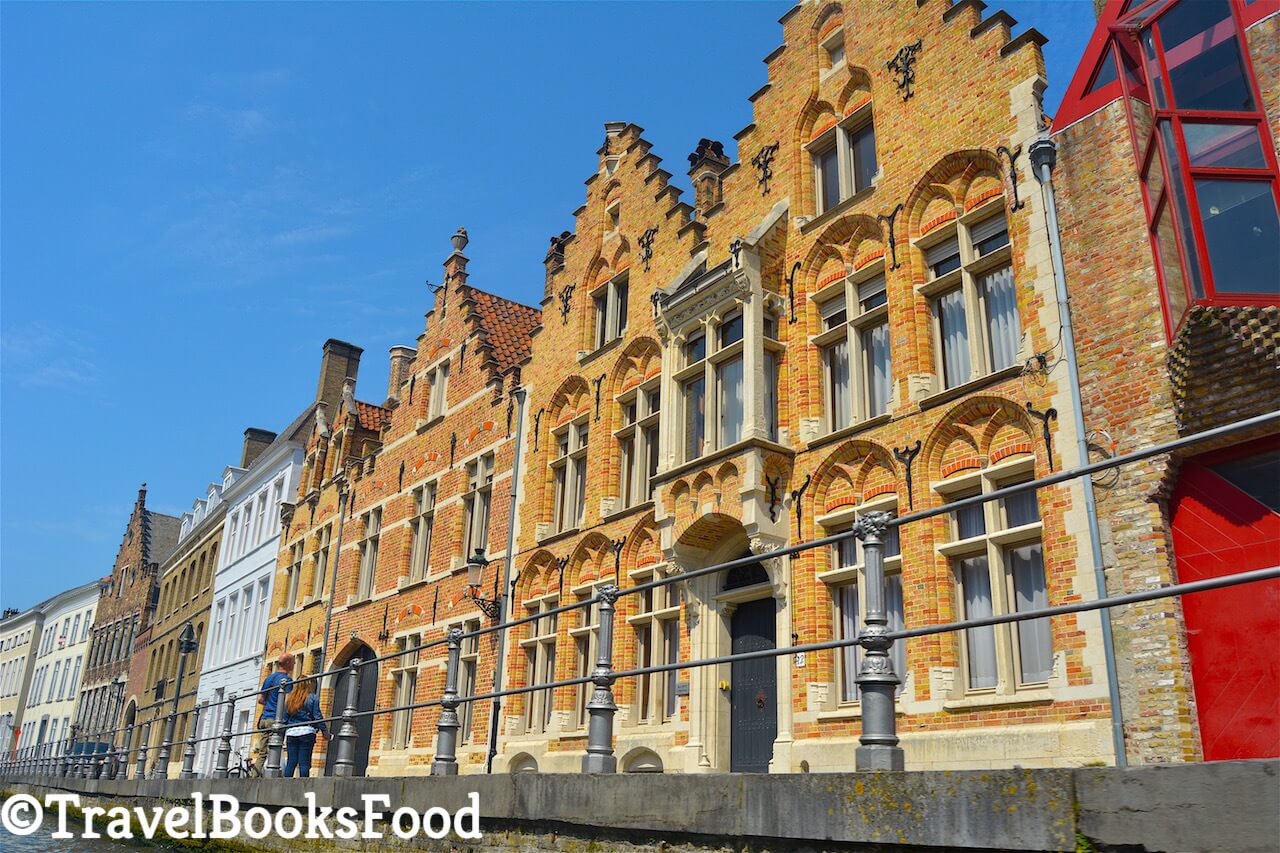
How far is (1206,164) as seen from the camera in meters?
9.31

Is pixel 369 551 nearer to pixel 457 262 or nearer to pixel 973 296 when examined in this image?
pixel 457 262

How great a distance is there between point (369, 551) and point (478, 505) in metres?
5.43

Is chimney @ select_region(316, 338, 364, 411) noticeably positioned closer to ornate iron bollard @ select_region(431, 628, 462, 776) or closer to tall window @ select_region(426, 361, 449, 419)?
tall window @ select_region(426, 361, 449, 419)

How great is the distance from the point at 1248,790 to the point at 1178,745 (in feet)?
20.5

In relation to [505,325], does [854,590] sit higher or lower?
lower

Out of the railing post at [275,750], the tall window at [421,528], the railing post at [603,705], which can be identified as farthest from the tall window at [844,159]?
the tall window at [421,528]

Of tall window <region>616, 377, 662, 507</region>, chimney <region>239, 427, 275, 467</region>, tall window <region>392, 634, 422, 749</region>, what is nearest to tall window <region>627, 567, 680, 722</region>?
tall window <region>616, 377, 662, 507</region>

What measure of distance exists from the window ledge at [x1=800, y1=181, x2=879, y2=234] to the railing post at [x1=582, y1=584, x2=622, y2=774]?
820 cm

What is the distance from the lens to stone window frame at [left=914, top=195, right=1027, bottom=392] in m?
11.1

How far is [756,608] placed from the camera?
44.2ft

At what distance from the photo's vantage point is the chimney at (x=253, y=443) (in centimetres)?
4453

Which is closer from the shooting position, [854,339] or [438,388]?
[854,339]

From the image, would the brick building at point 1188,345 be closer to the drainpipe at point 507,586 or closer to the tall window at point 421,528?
the drainpipe at point 507,586

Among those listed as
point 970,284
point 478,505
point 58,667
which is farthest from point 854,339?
point 58,667
